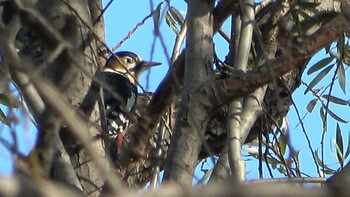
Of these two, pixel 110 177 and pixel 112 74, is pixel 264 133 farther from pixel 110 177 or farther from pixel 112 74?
pixel 112 74

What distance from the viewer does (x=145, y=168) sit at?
3350 mm

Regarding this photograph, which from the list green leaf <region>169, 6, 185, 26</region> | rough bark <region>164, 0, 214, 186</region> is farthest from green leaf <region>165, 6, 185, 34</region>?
rough bark <region>164, 0, 214, 186</region>

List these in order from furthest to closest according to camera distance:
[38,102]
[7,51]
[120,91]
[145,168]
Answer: [120,91], [145,168], [38,102], [7,51]

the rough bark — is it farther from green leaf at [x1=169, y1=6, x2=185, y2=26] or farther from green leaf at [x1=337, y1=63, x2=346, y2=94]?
green leaf at [x1=169, y1=6, x2=185, y2=26]

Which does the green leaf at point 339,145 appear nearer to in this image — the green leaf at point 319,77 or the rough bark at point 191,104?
the green leaf at point 319,77

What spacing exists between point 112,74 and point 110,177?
5.17 metres

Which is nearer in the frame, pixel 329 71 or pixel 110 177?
pixel 110 177

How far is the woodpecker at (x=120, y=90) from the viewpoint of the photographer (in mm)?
3338

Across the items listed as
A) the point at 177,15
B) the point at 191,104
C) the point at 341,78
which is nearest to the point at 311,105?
the point at 341,78

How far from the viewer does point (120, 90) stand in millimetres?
6055

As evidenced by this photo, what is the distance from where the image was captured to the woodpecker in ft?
11.0

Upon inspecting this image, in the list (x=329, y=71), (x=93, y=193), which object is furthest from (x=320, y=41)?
(x=329, y=71)

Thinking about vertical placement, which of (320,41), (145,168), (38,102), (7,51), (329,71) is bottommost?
(7,51)

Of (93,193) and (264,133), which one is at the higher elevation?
(264,133)
